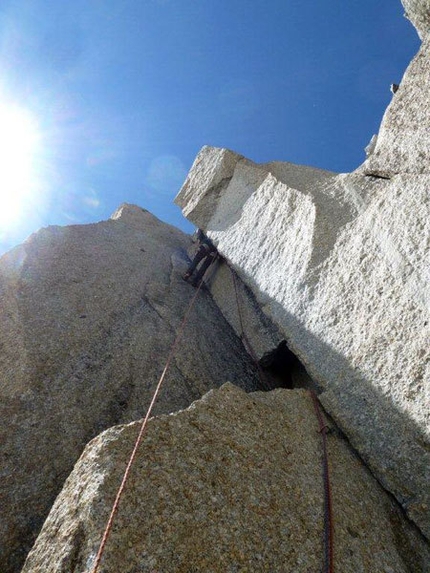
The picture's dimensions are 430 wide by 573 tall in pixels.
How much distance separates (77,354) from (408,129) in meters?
5.99

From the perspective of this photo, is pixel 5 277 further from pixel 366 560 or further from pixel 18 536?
pixel 366 560

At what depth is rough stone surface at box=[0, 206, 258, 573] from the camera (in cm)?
476

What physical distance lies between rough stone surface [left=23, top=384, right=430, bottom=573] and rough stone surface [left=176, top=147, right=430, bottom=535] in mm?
450

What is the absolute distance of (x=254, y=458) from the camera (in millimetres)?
3736

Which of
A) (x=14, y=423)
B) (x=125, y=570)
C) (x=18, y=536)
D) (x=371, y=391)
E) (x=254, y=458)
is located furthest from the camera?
(x=14, y=423)

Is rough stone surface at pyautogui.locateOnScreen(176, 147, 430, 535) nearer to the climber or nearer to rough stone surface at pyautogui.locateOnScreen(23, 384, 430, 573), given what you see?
rough stone surface at pyautogui.locateOnScreen(23, 384, 430, 573)

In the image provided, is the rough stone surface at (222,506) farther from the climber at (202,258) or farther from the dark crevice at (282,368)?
the climber at (202,258)

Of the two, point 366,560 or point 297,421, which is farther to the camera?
point 297,421

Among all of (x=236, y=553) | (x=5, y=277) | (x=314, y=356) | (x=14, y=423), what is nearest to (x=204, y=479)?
(x=236, y=553)

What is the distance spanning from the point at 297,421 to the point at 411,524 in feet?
4.54

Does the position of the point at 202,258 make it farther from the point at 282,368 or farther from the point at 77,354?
the point at 77,354

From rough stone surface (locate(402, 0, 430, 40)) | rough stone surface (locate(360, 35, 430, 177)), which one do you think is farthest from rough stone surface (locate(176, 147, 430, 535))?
rough stone surface (locate(402, 0, 430, 40))

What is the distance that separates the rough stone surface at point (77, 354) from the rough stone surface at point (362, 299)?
64.6 inches

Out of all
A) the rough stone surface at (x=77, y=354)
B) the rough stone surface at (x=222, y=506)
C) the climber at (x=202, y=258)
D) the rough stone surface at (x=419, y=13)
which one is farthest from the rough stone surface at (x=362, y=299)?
the rough stone surface at (x=419, y=13)
